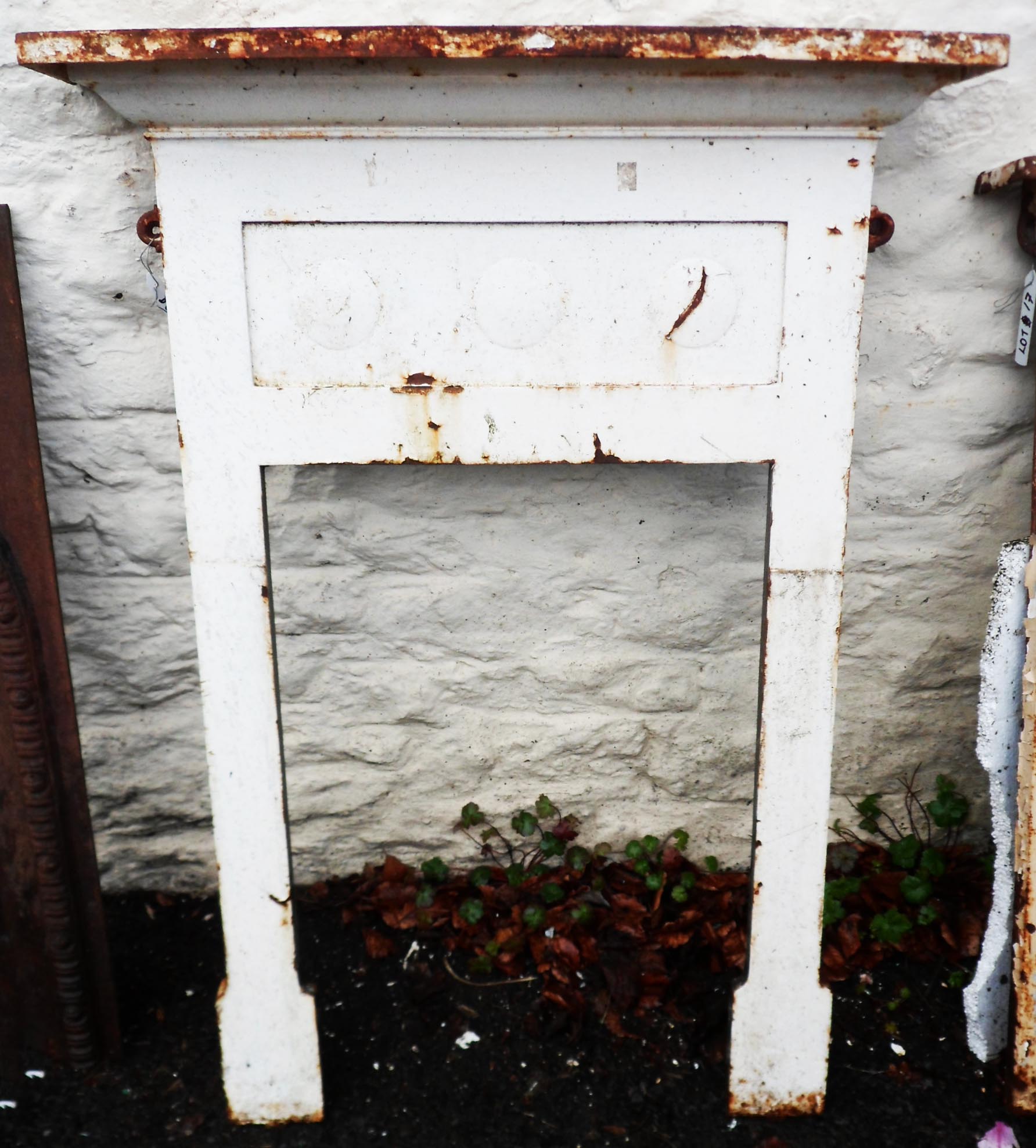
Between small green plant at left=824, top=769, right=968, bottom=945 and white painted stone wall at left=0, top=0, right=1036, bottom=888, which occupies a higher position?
white painted stone wall at left=0, top=0, right=1036, bottom=888

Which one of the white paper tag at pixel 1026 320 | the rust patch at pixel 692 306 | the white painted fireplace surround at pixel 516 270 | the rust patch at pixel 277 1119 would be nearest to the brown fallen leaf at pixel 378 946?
the rust patch at pixel 277 1119

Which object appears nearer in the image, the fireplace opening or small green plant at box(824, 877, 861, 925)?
the fireplace opening

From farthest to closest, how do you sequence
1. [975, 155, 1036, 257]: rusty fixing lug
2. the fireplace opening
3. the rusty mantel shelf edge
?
the fireplace opening < [975, 155, 1036, 257]: rusty fixing lug < the rusty mantel shelf edge

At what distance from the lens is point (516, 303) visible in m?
1.59

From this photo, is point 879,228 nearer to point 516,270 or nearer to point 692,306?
point 692,306

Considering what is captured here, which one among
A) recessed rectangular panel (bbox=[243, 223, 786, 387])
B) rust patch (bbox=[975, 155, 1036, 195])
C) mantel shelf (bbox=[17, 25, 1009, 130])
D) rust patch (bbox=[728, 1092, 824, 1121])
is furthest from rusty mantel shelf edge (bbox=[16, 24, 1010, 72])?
rust patch (bbox=[728, 1092, 824, 1121])

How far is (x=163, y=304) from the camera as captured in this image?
196 cm

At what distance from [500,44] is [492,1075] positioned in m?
1.82

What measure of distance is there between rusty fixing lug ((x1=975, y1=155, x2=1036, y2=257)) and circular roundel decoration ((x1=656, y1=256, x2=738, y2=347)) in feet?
2.10

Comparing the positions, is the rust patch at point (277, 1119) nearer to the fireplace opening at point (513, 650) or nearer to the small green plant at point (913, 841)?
the fireplace opening at point (513, 650)

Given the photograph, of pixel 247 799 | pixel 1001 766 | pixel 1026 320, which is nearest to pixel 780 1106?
pixel 1001 766

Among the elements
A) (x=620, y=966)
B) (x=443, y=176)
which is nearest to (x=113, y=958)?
→ (x=620, y=966)

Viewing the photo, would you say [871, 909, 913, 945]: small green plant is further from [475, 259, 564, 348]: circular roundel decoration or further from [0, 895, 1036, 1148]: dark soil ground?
[475, 259, 564, 348]: circular roundel decoration

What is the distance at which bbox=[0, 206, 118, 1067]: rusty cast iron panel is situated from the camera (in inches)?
72.9
